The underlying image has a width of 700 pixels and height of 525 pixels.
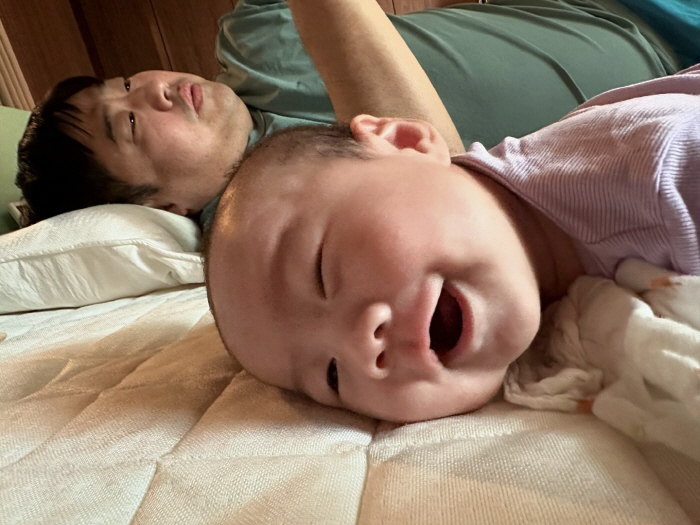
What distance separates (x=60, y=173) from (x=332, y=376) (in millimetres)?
1216

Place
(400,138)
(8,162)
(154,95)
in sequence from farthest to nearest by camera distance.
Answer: (8,162) < (154,95) < (400,138)

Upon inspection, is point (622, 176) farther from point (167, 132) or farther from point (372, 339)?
point (167, 132)

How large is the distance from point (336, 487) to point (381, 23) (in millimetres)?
1040

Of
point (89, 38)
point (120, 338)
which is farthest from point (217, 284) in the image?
point (89, 38)

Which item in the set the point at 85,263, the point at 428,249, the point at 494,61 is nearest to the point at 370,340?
the point at 428,249

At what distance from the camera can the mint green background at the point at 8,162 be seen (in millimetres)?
1579

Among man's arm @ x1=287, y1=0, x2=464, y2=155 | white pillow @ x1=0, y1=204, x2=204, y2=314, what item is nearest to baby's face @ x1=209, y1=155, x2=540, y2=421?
man's arm @ x1=287, y1=0, x2=464, y2=155

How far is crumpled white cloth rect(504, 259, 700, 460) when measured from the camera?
1.38 ft

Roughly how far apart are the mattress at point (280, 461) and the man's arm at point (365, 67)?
64 centimetres

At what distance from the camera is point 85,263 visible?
47.8 inches

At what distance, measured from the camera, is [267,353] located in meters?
0.59

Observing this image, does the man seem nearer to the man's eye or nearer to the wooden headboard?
the man's eye

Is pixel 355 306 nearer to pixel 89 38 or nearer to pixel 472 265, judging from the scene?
pixel 472 265

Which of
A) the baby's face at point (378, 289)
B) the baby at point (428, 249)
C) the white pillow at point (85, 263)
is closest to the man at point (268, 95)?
the white pillow at point (85, 263)
